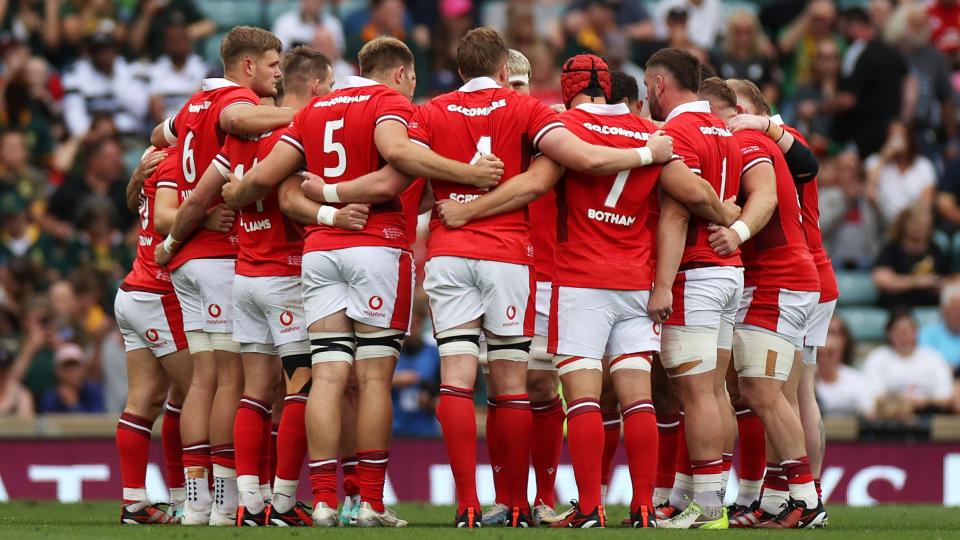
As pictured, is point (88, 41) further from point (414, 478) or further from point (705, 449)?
point (705, 449)

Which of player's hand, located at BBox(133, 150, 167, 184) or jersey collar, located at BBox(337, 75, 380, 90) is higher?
jersey collar, located at BBox(337, 75, 380, 90)

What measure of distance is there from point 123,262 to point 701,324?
9.39 metres

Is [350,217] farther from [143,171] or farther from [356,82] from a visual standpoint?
[143,171]

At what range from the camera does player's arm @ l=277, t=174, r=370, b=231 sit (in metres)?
9.79

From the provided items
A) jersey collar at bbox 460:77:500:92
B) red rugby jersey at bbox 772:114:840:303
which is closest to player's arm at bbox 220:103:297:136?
jersey collar at bbox 460:77:500:92

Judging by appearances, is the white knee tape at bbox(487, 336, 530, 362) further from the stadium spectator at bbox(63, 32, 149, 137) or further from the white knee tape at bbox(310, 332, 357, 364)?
the stadium spectator at bbox(63, 32, 149, 137)

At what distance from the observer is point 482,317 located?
977 centimetres

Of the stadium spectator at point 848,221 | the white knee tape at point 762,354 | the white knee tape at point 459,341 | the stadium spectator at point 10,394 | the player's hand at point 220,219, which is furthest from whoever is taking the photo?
the stadium spectator at point 848,221

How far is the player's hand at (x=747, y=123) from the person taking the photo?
34.8 ft

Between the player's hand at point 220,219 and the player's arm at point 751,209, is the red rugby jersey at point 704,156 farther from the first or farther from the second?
the player's hand at point 220,219

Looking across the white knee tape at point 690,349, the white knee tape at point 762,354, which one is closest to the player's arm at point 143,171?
the white knee tape at point 690,349

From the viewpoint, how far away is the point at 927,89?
2027 cm

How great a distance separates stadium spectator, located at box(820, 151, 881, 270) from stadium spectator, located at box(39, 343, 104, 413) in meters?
8.39

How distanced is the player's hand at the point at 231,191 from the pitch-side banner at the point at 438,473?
472 cm
